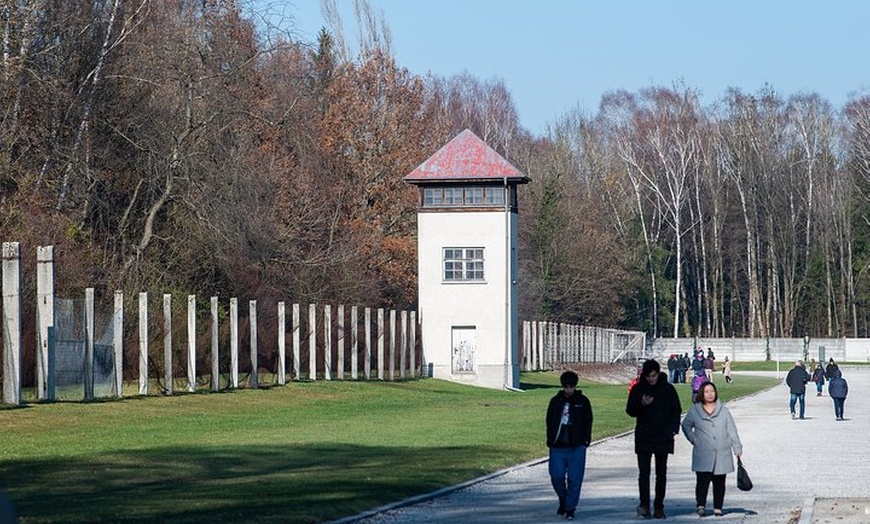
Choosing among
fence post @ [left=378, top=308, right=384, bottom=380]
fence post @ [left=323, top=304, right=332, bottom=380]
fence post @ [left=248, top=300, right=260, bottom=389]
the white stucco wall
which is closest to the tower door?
the white stucco wall

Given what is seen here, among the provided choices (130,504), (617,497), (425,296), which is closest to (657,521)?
(617,497)

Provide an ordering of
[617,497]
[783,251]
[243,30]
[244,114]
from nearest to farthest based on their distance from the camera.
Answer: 1. [617,497]
2. [244,114]
3. [243,30]
4. [783,251]

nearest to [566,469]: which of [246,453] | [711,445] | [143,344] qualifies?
[711,445]

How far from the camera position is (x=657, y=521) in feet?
58.4

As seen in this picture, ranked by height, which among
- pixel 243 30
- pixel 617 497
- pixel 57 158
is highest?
pixel 243 30

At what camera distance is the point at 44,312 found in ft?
114

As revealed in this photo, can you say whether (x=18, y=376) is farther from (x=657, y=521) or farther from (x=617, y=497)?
(x=657, y=521)

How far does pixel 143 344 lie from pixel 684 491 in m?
21.3

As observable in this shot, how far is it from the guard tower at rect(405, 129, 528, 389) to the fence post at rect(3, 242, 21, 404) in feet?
115

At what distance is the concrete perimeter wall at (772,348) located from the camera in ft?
378

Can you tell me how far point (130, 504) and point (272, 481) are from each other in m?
3.73

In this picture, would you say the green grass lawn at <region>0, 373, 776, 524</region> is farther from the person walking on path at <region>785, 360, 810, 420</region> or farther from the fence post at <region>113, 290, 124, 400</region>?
the person walking on path at <region>785, 360, 810, 420</region>

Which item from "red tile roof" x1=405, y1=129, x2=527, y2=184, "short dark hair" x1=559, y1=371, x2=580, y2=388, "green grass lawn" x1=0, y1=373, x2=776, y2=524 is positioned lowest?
"green grass lawn" x1=0, y1=373, x2=776, y2=524

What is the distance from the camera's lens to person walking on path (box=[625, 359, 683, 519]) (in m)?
18.4
